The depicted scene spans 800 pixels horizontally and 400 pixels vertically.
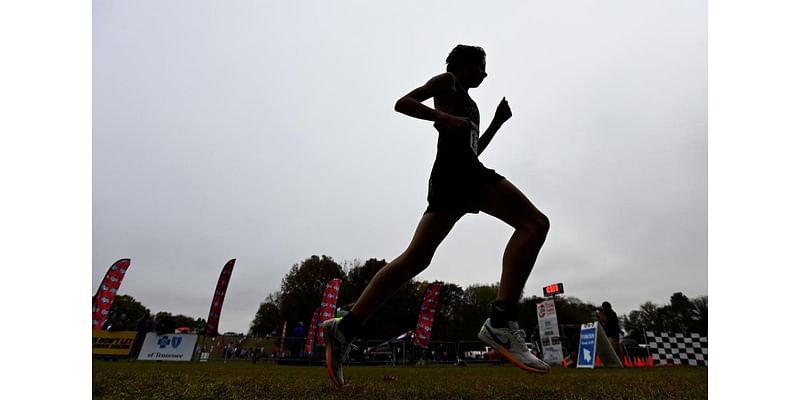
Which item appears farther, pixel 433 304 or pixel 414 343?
pixel 433 304

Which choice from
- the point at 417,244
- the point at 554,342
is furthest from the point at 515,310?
the point at 554,342

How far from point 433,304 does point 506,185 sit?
1856cm

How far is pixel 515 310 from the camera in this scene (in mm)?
2713

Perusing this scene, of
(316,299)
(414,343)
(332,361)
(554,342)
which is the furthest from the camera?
(316,299)

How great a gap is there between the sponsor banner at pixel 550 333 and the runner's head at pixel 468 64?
11093 millimetres

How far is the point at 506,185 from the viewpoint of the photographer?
2.62m

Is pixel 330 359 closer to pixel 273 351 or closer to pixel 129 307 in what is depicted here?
pixel 273 351

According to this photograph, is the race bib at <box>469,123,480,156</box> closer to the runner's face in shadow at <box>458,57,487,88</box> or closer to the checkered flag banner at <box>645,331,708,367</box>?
the runner's face in shadow at <box>458,57,487,88</box>

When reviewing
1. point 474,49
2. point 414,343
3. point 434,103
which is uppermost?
point 474,49

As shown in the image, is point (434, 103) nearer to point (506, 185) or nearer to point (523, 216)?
point (506, 185)

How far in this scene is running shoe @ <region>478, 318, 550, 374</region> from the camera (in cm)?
254

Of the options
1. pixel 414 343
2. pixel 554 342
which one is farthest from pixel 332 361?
pixel 414 343
